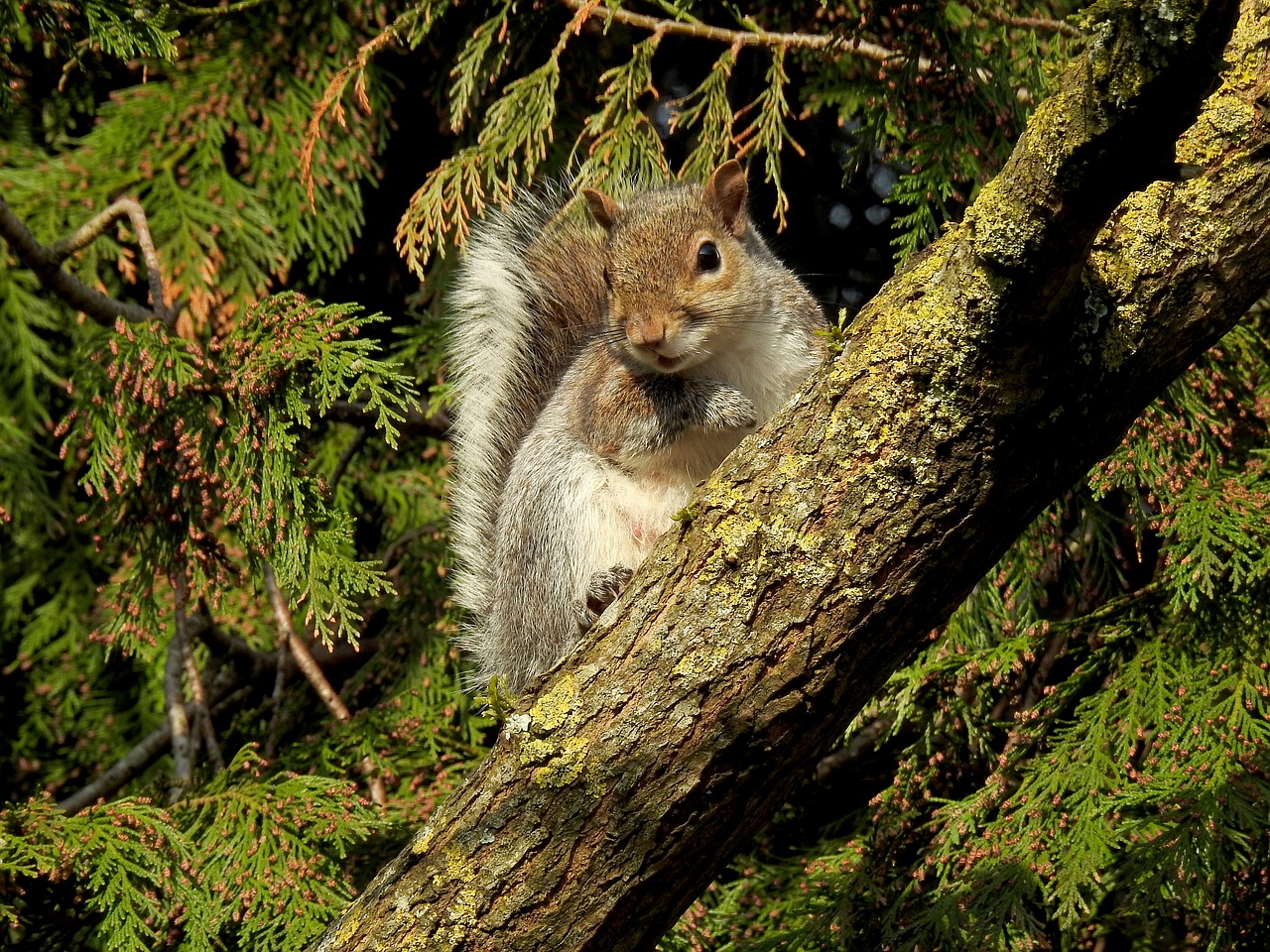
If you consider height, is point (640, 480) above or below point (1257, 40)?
below

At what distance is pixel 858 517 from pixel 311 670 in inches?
56.7

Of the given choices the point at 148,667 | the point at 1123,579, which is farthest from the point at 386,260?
the point at 1123,579

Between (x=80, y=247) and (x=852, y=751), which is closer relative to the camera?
(x=80, y=247)

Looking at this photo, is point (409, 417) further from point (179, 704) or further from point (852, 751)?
point (852, 751)

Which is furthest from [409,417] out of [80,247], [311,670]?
[80,247]

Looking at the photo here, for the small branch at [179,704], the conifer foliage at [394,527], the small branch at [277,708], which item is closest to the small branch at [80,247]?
the conifer foliage at [394,527]

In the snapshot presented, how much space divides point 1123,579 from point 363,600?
1483mm

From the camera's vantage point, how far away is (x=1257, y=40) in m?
1.12

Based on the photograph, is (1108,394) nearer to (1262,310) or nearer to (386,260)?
(1262,310)

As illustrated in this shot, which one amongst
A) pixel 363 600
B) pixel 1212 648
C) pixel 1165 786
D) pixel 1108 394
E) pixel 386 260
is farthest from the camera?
pixel 386 260

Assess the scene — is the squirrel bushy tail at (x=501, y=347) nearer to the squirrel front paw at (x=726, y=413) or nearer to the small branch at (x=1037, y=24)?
the squirrel front paw at (x=726, y=413)

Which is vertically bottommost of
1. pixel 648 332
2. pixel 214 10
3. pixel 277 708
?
pixel 277 708

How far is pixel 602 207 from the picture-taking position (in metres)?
1.88

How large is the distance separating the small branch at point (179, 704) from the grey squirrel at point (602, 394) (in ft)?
1.61
